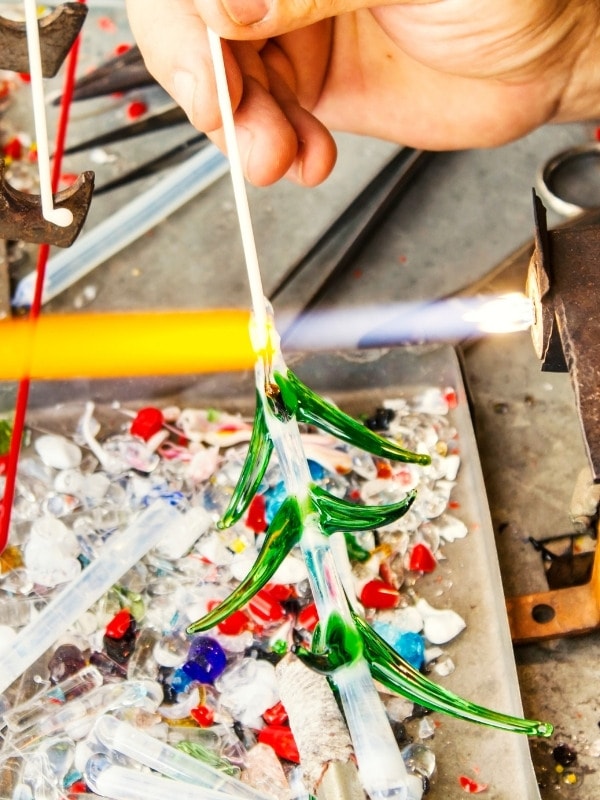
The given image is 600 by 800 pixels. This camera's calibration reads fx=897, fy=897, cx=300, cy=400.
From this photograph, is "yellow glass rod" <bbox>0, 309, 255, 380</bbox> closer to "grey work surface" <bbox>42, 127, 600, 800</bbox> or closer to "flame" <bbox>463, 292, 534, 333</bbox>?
"grey work surface" <bbox>42, 127, 600, 800</bbox>

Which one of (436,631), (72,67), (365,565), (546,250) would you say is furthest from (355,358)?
(72,67)

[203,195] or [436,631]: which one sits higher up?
[203,195]

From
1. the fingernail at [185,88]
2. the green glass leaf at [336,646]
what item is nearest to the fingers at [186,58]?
the fingernail at [185,88]

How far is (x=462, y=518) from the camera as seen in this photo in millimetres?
1457

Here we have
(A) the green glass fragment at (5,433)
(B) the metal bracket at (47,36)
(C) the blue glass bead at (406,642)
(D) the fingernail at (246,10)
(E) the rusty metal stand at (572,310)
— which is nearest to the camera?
(E) the rusty metal stand at (572,310)

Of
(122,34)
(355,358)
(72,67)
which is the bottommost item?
(355,358)

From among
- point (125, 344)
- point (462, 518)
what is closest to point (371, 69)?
point (125, 344)

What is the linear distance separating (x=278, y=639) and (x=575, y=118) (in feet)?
3.56

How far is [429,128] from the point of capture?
65.6 inches

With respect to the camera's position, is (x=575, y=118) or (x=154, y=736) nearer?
(x=154, y=736)

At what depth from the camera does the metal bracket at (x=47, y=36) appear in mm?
1209

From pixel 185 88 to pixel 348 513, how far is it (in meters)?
0.66

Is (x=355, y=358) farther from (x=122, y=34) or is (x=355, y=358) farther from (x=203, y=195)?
(x=122, y=34)

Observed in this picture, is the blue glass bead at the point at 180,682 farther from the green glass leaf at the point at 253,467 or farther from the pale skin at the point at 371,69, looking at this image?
the pale skin at the point at 371,69
